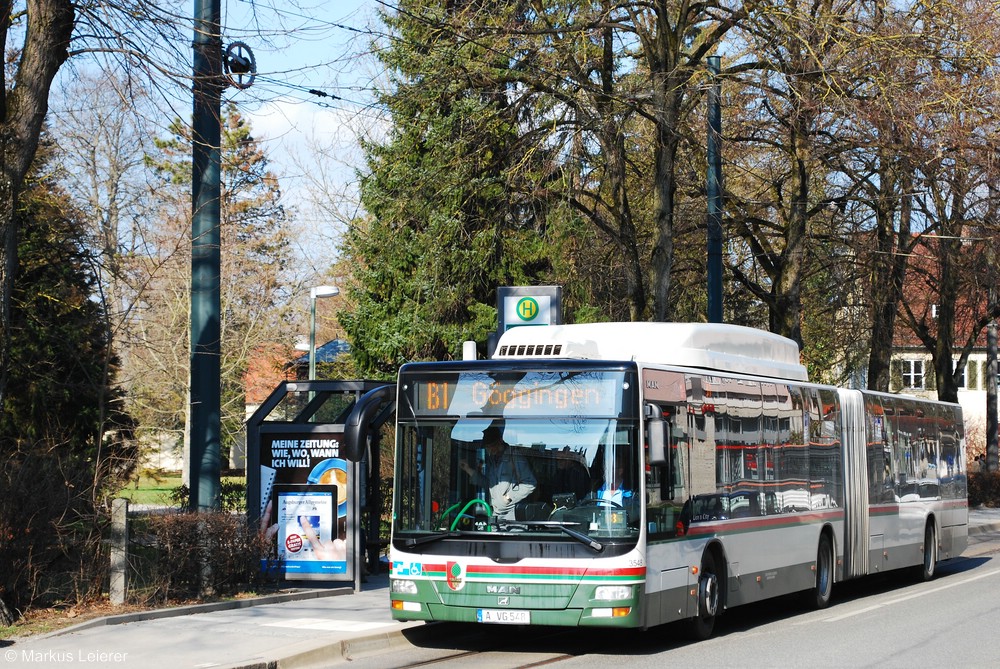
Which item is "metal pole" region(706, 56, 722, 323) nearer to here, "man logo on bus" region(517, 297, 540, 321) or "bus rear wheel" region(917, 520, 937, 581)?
"man logo on bus" region(517, 297, 540, 321)

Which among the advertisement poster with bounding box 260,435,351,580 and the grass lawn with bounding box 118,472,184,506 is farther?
the grass lawn with bounding box 118,472,184,506

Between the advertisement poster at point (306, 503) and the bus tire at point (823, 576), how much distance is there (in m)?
5.92

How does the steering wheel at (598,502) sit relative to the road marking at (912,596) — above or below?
above

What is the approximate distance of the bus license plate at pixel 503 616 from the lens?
1090 centimetres

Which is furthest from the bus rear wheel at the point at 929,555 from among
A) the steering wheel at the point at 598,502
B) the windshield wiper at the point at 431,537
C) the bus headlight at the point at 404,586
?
the bus headlight at the point at 404,586

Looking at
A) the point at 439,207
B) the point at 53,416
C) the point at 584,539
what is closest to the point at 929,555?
Answer: the point at 439,207

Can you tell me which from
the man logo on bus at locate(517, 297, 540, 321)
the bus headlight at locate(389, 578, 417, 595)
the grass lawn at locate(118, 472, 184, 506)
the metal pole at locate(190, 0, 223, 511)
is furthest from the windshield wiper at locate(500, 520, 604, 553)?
the man logo on bus at locate(517, 297, 540, 321)

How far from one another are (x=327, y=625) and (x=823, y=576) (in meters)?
6.98

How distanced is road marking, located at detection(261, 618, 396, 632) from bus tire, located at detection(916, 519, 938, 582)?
11.3m

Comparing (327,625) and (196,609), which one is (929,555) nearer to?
(327,625)

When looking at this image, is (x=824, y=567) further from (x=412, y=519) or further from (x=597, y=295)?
(x=597, y=295)

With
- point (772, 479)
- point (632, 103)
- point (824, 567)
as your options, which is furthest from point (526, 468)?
point (632, 103)

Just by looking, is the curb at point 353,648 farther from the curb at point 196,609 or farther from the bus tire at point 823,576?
the bus tire at point 823,576

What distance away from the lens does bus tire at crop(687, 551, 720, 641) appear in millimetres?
12242
